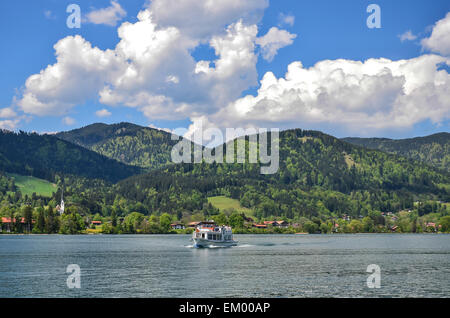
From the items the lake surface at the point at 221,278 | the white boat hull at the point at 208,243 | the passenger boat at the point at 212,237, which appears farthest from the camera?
the passenger boat at the point at 212,237

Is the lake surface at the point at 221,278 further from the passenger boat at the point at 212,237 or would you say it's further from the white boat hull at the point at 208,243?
the passenger boat at the point at 212,237

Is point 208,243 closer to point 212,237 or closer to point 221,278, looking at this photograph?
point 212,237

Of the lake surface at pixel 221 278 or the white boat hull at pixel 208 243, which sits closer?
the lake surface at pixel 221 278

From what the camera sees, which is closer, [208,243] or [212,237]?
[208,243]

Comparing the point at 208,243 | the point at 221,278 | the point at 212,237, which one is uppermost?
the point at 221,278

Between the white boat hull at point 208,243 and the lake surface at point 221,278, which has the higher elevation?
the lake surface at point 221,278

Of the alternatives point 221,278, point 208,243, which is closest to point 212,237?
point 208,243

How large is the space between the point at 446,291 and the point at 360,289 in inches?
480

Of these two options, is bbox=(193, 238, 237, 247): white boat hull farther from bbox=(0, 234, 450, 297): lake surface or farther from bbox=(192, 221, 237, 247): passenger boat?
bbox=(0, 234, 450, 297): lake surface

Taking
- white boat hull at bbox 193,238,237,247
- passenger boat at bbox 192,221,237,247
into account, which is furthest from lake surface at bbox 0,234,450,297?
passenger boat at bbox 192,221,237,247

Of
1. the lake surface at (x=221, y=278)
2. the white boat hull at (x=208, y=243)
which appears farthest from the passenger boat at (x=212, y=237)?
the lake surface at (x=221, y=278)

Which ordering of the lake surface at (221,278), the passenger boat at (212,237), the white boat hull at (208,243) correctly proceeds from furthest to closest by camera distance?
the passenger boat at (212,237)
the white boat hull at (208,243)
the lake surface at (221,278)
